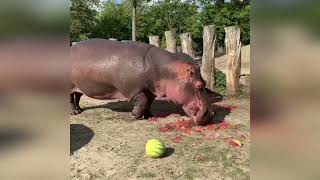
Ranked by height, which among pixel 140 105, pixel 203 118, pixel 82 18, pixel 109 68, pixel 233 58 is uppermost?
pixel 82 18

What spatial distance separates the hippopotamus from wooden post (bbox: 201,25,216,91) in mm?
2613

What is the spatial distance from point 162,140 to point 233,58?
4.39m

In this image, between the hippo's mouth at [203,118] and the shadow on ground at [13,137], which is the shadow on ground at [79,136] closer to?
the hippo's mouth at [203,118]

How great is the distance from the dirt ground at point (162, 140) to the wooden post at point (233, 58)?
1929 millimetres

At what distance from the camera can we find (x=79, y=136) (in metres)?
5.79

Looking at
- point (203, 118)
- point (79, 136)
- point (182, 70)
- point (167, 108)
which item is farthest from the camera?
point (167, 108)

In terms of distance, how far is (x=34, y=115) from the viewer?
3.00 feet

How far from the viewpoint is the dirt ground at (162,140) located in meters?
4.43

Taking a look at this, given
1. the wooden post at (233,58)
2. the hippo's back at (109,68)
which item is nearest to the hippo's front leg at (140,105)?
the hippo's back at (109,68)

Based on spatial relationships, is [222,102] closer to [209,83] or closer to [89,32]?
[209,83]

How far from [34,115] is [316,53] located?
61 centimetres

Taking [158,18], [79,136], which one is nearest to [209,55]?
[79,136]

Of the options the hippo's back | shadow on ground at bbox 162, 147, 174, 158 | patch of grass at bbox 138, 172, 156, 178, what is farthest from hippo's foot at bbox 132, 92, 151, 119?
patch of grass at bbox 138, 172, 156, 178

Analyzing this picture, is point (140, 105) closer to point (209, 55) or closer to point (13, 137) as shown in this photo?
point (209, 55)
